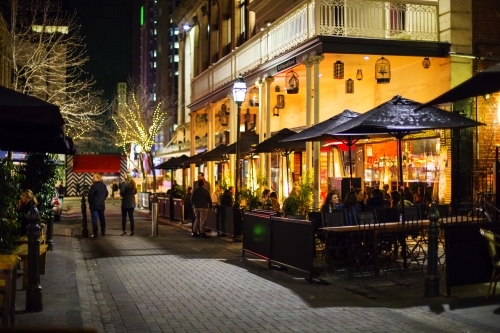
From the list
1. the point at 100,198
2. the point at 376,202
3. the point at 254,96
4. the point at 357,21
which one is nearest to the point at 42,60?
the point at 100,198

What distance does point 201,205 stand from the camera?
20.9m

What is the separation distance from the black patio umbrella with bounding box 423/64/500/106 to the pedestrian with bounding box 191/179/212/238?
1193 centimetres

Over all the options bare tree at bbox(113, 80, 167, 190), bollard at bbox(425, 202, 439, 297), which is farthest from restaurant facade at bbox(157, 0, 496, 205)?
bare tree at bbox(113, 80, 167, 190)

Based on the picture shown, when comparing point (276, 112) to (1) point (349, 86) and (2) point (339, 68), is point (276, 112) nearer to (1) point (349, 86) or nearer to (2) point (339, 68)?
(1) point (349, 86)

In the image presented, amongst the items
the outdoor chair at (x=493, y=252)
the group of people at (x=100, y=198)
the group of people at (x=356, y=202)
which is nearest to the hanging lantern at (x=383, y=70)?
the group of people at (x=356, y=202)

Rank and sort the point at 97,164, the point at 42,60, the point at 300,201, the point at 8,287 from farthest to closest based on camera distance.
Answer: the point at 97,164 < the point at 42,60 < the point at 300,201 < the point at 8,287

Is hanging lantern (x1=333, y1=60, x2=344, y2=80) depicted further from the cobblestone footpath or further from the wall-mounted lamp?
the wall-mounted lamp

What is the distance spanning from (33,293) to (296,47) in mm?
13203

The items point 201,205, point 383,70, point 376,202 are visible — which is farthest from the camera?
point 201,205

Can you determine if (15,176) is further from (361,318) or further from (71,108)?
(71,108)

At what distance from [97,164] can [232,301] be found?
157 feet

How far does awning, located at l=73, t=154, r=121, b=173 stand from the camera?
186ft

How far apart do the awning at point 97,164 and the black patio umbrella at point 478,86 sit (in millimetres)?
48836

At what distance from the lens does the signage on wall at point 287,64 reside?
21.2 metres
